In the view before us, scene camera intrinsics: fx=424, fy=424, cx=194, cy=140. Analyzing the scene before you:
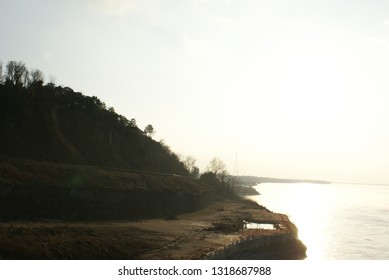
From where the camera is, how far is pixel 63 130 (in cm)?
8531

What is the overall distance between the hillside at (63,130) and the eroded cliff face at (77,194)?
16.7 meters

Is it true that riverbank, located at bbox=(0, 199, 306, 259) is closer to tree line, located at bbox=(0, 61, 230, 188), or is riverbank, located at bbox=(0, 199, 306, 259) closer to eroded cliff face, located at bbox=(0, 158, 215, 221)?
eroded cliff face, located at bbox=(0, 158, 215, 221)

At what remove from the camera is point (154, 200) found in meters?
66.3

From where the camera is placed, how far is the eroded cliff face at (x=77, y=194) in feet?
155

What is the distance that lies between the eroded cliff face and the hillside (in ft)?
54.9

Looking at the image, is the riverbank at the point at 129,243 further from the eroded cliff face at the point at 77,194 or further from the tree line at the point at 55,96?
the tree line at the point at 55,96

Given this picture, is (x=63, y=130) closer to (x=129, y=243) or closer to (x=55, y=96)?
(x=55, y=96)

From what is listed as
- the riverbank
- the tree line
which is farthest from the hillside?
the riverbank

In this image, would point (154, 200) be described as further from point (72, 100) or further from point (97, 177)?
point (72, 100)

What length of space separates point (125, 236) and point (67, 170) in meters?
20.2

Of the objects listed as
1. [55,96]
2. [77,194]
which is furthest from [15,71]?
[77,194]

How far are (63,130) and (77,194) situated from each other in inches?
1383

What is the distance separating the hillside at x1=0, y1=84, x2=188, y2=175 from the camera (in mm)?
73812
